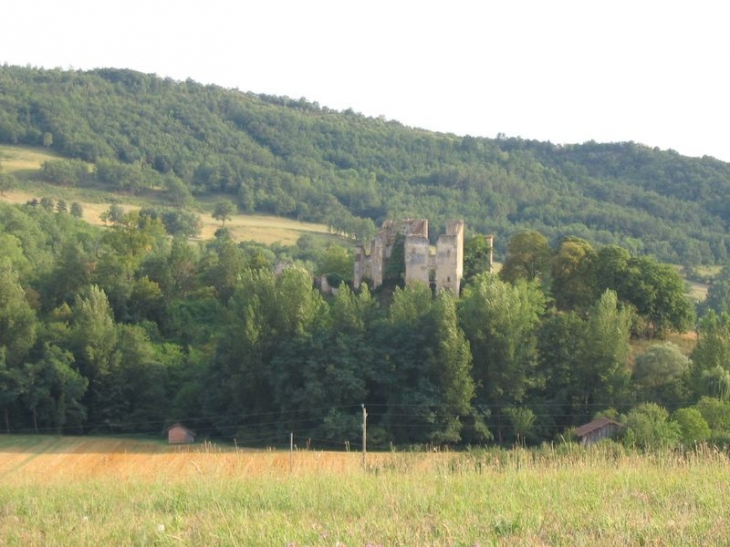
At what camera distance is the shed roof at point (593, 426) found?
35.3 metres

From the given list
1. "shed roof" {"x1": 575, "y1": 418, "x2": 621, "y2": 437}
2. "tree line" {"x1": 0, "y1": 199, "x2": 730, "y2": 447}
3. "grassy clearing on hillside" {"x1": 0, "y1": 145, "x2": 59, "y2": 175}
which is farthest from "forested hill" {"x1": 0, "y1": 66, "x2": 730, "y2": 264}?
"shed roof" {"x1": 575, "y1": 418, "x2": 621, "y2": 437}

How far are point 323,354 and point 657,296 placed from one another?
52.2 ft

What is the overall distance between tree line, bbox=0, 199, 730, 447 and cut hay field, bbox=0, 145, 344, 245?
171 ft

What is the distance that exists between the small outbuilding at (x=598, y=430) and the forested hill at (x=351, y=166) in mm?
64948

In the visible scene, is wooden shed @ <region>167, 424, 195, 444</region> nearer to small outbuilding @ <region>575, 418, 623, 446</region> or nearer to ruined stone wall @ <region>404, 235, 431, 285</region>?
ruined stone wall @ <region>404, 235, 431, 285</region>

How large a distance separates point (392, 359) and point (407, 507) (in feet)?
99.5

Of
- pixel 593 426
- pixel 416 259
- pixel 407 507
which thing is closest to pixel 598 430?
pixel 593 426

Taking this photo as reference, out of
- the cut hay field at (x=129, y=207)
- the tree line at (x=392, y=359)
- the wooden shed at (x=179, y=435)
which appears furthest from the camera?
the cut hay field at (x=129, y=207)

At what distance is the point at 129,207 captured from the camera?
361 ft

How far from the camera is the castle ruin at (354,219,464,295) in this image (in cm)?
4603

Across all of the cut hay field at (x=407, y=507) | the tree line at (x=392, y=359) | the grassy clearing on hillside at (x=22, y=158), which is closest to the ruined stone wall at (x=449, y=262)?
A: the tree line at (x=392, y=359)

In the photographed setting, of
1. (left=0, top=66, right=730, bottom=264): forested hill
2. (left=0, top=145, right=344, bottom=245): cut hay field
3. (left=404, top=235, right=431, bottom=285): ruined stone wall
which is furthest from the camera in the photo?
(left=0, top=66, right=730, bottom=264): forested hill

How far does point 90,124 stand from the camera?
494ft

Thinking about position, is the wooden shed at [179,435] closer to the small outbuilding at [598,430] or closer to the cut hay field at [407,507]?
the small outbuilding at [598,430]
